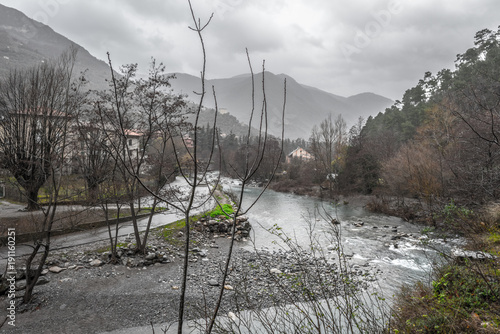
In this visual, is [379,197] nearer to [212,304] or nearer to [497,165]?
[497,165]

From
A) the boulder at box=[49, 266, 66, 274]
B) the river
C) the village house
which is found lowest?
the river

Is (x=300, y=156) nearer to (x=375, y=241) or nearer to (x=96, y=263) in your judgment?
(x=375, y=241)

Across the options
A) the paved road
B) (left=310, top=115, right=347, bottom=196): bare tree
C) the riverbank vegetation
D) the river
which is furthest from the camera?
(left=310, top=115, right=347, bottom=196): bare tree

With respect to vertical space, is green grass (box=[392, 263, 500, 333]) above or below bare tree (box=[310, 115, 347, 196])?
below

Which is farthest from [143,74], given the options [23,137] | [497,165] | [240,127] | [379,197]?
[240,127]

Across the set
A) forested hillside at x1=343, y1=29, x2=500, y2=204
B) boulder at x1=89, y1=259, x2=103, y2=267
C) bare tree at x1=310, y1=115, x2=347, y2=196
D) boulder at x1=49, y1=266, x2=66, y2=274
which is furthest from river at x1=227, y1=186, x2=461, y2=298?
bare tree at x1=310, y1=115, x2=347, y2=196

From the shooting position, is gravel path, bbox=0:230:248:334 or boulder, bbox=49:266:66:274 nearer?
gravel path, bbox=0:230:248:334

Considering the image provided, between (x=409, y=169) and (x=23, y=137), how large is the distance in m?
23.4

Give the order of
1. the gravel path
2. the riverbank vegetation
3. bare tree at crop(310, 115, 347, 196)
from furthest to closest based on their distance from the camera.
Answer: bare tree at crop(310, 115, 347, 196) < the gravel path < the riverbank vegetation

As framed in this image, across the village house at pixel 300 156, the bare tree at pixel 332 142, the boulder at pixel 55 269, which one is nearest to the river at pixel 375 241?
the boulder at pixel 55 269

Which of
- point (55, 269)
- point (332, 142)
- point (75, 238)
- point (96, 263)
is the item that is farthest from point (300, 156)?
point (55, 269)

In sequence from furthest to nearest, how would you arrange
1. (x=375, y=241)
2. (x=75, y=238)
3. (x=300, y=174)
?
(x=300, y=174)
(x=375, y=241)
(x=75, y=238)

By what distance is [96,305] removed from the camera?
21.2 feet

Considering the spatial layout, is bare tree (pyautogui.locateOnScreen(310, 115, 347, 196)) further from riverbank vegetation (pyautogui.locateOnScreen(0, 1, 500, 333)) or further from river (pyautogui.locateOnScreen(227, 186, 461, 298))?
river (pyautogui.locateOnScreen(227, 186, 461, 298))
